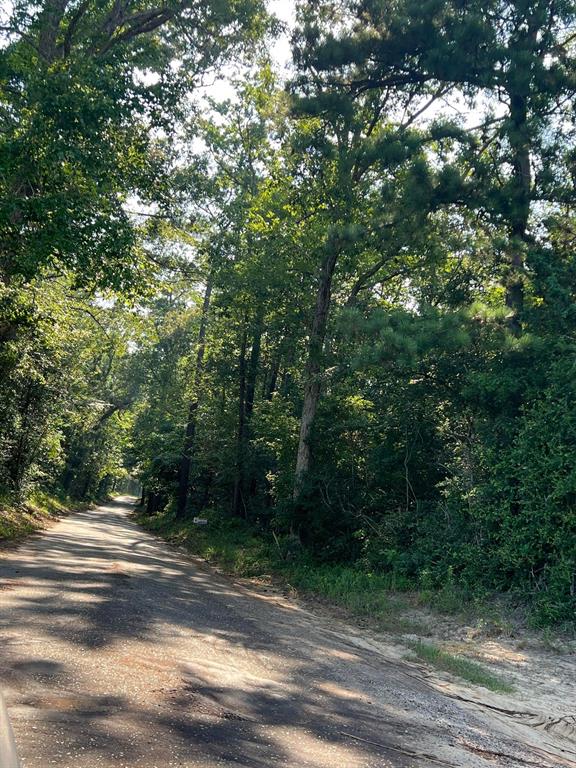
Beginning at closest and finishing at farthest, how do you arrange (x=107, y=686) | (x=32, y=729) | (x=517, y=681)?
(x=32, y=729) → (x=107, y=686) → (x=517, y=681)

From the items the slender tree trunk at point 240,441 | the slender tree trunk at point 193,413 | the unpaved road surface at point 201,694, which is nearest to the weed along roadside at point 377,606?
the unpaved road surface at point 201,694

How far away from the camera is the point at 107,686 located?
480 cm

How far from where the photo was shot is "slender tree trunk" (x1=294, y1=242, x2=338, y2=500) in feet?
62.2

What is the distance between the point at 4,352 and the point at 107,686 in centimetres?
1529

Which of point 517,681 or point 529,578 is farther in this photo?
point 529,578

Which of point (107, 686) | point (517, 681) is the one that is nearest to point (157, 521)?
point (517, 681)

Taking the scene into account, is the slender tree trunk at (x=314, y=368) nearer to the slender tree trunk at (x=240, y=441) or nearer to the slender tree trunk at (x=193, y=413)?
the slender tree trunk at (x=240, y=441)

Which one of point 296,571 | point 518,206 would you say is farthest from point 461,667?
point 518,206

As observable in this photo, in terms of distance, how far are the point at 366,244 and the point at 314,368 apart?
4.66 meters

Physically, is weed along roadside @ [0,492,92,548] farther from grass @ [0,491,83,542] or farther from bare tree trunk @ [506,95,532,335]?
bare tree trunk @ [506,95,532,335]

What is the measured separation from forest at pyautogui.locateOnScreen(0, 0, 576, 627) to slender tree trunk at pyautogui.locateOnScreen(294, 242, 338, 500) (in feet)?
0.30

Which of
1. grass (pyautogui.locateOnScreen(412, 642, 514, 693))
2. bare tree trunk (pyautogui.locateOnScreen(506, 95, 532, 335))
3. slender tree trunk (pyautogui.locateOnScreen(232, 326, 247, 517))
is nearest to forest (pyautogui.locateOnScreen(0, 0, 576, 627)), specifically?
bare tree trunk (pyautogui.locateOnScreen(506, 95, 532, 335))

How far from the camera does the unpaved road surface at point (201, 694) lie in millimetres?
3857

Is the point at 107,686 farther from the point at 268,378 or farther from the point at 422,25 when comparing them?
the point at 268,378
